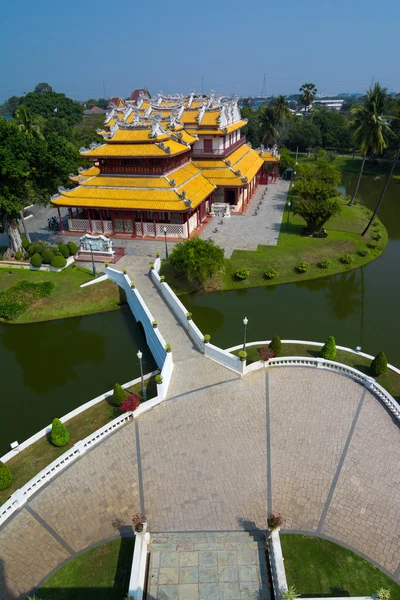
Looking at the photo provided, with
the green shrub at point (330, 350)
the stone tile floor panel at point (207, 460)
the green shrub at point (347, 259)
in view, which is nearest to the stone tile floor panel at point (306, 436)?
the stone tile floor panel at point (207, 460)

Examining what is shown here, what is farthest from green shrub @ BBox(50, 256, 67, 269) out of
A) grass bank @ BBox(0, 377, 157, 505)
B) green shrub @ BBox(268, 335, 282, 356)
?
green shrub @ BBox(268, 335, 282, 356)

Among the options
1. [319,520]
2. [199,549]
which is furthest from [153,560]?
[319,520]

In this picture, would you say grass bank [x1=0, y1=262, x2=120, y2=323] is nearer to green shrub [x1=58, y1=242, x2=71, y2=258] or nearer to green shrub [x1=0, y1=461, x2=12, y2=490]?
green shrub [x1=58, y1=242, x2=71, y2=258]

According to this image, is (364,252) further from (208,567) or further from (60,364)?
(208,567)

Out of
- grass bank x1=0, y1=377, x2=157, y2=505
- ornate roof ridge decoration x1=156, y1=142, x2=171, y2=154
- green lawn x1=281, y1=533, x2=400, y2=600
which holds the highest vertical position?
ornate roof ridge decoration x1=156, y1=142, x2=171, y2=154

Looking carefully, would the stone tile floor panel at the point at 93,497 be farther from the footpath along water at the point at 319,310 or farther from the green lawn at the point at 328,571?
the footpath along water at the point at 319,310

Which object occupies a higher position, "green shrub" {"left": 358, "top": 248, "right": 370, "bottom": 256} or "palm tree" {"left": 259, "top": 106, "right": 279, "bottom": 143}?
"palm tree" {"left": 259, "top": 106, "right": 279, "bottom": 143}
